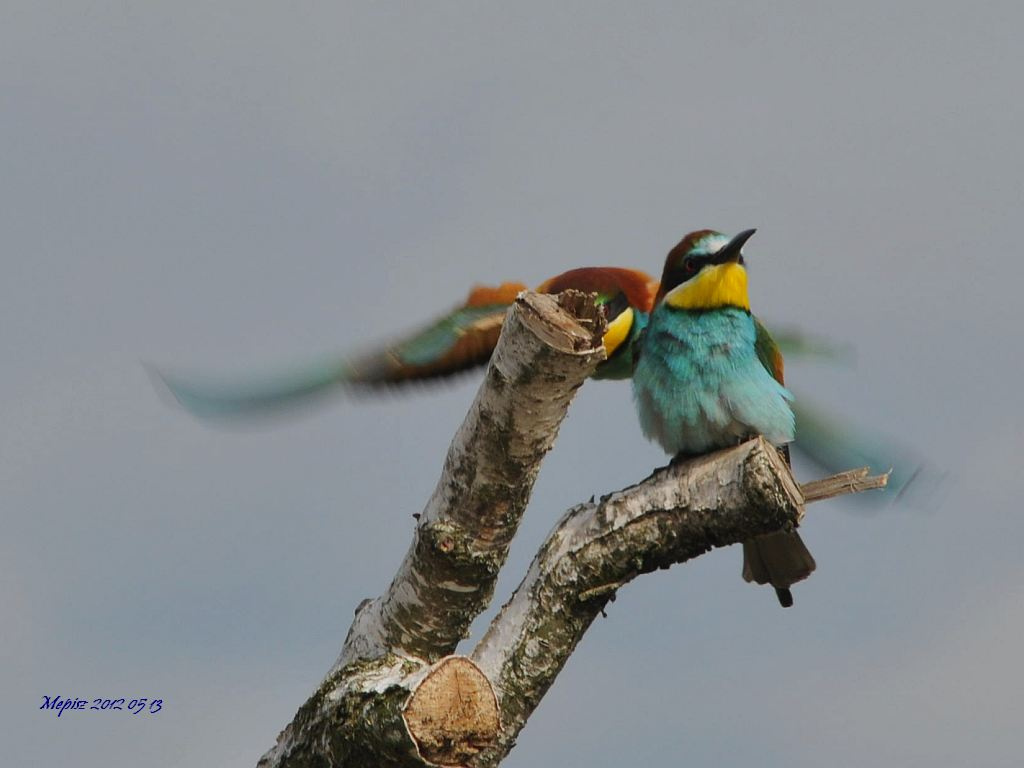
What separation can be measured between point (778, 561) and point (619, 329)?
4.46ft

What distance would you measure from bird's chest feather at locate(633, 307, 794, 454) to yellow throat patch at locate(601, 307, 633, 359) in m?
0.73

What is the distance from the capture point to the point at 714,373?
16.0 ft

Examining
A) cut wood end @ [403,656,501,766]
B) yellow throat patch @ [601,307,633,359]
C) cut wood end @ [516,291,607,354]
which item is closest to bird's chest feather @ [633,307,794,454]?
yellow throat patch @ [601,307,633,359]

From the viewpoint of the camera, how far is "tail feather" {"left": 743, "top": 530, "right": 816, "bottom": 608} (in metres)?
5.02

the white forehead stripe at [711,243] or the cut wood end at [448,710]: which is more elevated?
the white forehead stripe at [711,243]

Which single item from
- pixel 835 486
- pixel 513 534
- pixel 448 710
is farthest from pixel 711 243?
pixel 448 710

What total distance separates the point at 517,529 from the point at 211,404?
170cm

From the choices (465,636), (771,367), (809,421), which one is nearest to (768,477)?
(465,636)

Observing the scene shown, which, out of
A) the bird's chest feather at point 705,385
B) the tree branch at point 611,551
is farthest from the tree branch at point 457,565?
the bird's chest feather at point 705,385

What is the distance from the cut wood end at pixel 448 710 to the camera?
3318mm

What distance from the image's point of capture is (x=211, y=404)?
5.19m

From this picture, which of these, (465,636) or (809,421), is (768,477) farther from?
(809,421)

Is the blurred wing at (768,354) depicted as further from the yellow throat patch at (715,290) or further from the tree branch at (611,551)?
the tree branch at (611,551)

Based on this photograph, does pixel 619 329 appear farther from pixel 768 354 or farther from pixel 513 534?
pixel 513 534
